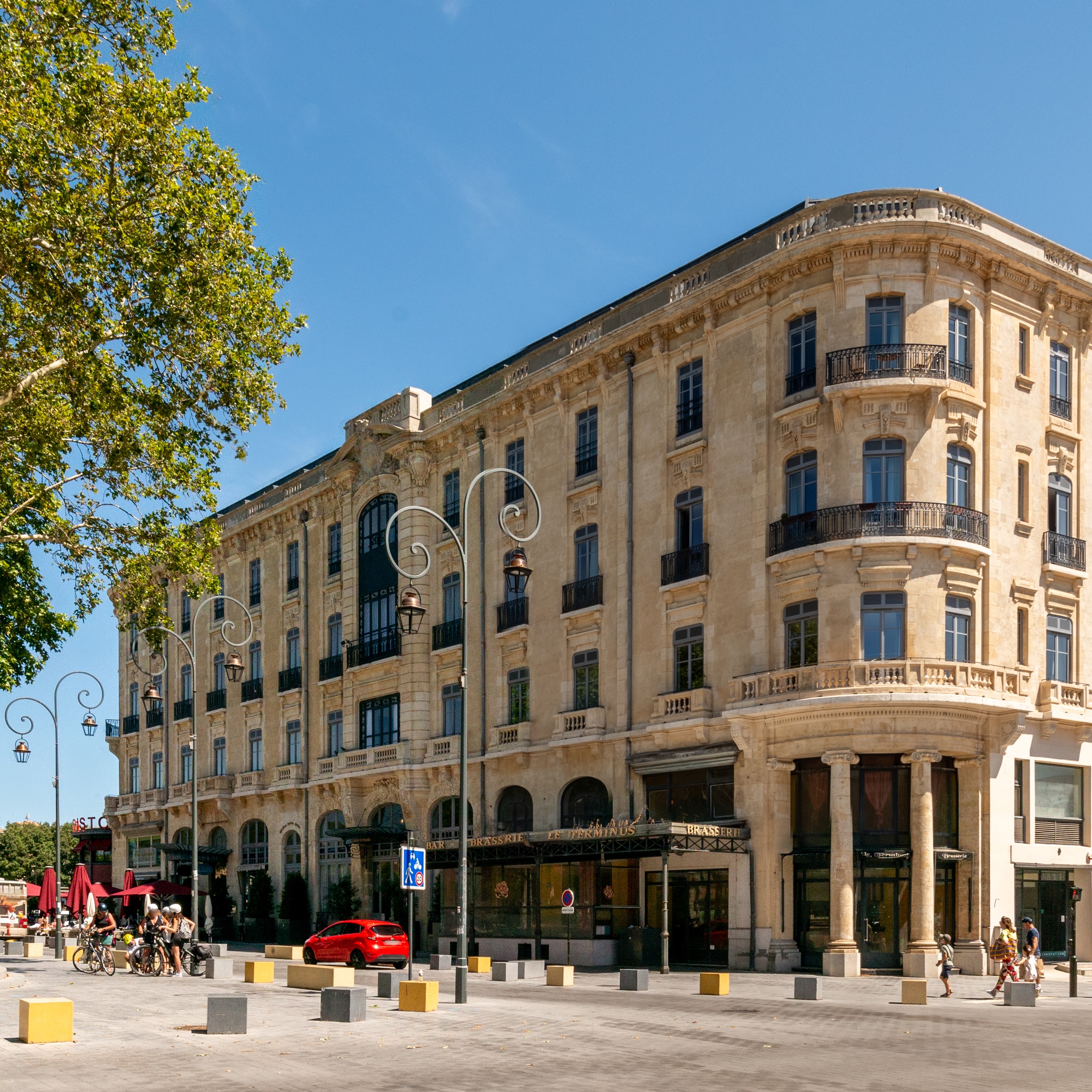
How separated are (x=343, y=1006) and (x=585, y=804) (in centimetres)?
2181

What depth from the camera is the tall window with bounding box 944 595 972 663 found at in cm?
3519

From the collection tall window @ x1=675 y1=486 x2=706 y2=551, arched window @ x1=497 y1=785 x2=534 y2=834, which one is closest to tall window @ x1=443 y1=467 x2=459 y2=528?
arched window @ x1=497 y1=785 x2=534 y2=834

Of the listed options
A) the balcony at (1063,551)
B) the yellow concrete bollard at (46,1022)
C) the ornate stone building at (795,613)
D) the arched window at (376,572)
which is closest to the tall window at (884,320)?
the ornate stone building at (795,613)

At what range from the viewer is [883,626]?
115ft

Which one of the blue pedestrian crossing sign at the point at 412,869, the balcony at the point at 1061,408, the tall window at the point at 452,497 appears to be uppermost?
the balcony at the point at 1061,408

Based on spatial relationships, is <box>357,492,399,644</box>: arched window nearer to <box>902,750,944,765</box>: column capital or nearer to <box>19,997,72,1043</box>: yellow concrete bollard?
<box>902,750,944,765</box>: column capital

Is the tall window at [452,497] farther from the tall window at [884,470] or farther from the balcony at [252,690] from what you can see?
the tall window at [884,470]

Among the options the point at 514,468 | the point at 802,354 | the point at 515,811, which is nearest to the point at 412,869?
the point at 802,354

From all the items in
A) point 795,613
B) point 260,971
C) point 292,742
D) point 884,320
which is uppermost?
point 884,320

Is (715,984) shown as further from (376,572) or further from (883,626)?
(376,572)

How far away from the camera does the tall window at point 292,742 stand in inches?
2338

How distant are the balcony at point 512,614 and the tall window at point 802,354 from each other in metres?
13.2

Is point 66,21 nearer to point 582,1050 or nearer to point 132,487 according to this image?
point 132,487

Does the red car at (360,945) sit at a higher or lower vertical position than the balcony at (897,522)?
lower
